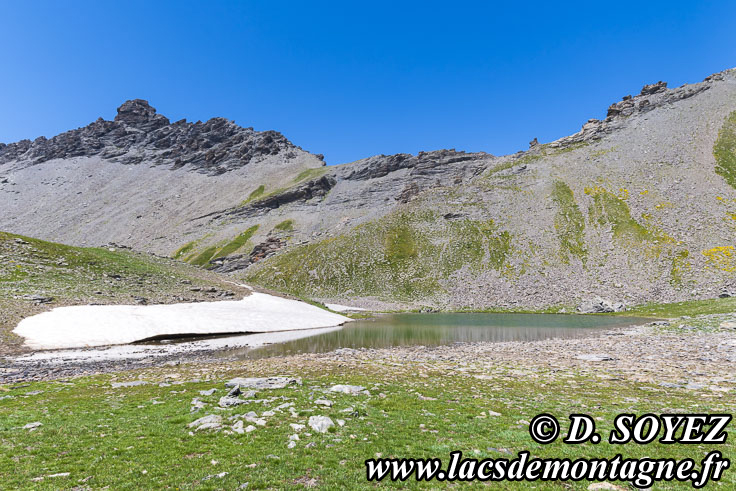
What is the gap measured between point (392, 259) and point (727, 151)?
419 ft

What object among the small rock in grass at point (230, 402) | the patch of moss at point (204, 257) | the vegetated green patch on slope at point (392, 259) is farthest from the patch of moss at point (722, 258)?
the patch of moss at point (204, 257)

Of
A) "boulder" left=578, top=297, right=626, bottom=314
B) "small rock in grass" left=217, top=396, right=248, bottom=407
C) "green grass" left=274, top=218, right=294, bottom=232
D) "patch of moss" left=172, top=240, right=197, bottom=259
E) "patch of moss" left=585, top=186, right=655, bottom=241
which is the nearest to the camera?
"small rock in grass" left=217, top=396, right=248, bottom=407

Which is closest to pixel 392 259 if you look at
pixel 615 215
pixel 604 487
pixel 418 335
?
pixel 418 335

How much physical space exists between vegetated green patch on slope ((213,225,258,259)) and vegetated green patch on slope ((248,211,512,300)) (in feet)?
118

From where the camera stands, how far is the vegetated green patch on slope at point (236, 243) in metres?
159

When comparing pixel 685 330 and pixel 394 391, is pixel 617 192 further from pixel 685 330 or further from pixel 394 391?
pixel 394 391

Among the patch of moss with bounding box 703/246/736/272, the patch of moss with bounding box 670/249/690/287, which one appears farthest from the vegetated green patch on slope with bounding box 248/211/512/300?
the patch of moss with bounding box 703/246/736/272

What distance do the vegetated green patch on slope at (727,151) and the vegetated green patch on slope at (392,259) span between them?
72.9 meters

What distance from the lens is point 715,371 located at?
65.5ft

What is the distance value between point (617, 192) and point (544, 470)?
5535 inches

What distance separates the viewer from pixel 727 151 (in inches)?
4643

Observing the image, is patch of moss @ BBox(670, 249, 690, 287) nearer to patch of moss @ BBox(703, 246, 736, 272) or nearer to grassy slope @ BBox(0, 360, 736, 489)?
patch of moss @ BBox(703, 246, 736, 272)

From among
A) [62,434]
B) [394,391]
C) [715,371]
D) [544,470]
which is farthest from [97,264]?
Result: [715,371]

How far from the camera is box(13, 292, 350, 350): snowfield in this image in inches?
1287
